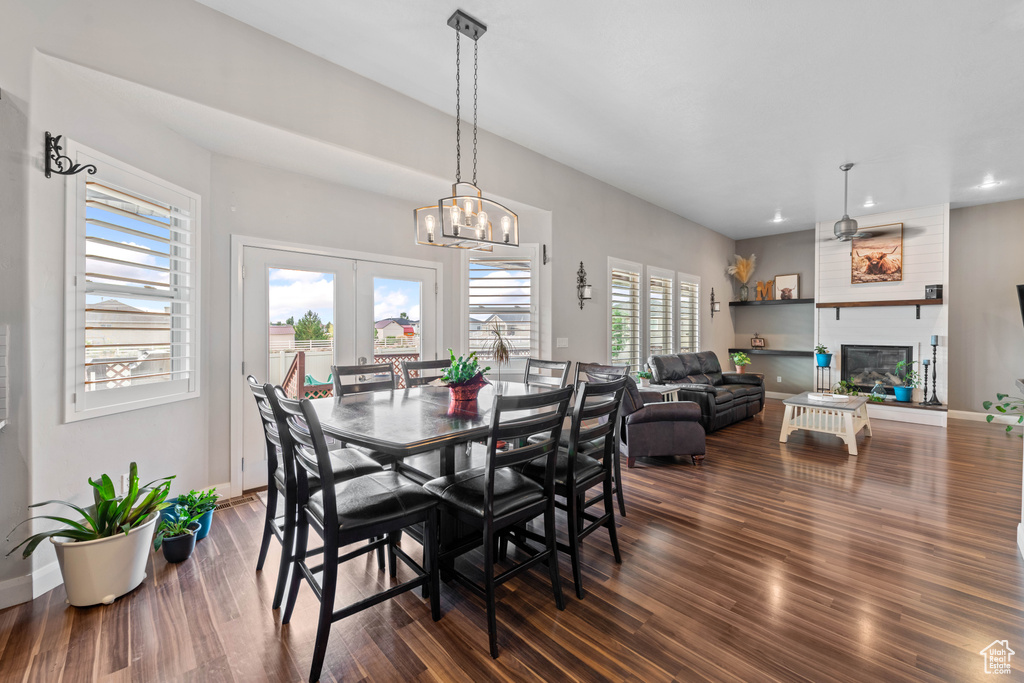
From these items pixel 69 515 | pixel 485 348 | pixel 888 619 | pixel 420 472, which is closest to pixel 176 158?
pixel 69 515

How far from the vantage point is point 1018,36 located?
8.86 feet

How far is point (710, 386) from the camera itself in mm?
5492

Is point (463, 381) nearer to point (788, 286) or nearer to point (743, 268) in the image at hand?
point (743, 268)

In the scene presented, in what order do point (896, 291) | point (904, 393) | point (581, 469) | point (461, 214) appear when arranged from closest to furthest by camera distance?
point (581, 469) → point (461, 214) → point (904, 393) → point (896, 291)

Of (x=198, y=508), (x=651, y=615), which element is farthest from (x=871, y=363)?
(x=198, y=508)

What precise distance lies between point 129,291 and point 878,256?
9209mm

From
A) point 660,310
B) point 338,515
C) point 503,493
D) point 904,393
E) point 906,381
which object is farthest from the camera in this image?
point 660,310

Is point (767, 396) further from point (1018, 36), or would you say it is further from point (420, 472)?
point (420, 472)

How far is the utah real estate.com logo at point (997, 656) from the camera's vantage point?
1672 mm

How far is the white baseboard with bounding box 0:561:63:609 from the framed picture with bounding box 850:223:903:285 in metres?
9.56

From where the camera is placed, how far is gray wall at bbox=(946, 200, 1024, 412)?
5.99 m

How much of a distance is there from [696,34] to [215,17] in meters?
2.99

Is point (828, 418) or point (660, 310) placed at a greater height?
point (660, 310)

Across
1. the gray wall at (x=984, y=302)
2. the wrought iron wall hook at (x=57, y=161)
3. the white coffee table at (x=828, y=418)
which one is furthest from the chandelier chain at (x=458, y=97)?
the gray wall at (x=984, y=302)
